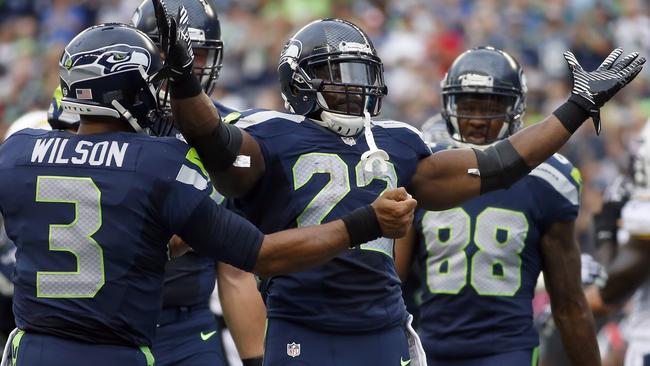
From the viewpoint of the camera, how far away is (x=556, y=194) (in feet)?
18.9

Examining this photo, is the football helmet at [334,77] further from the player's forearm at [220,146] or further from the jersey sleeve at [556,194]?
the jersey sleeve at [556,194]

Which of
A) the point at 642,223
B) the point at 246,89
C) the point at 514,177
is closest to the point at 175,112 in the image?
the point at 514,177

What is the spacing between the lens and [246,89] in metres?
14.6

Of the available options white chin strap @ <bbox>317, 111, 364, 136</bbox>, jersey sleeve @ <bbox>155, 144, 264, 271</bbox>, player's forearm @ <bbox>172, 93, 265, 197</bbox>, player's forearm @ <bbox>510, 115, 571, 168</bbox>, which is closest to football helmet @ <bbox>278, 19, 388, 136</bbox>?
white chin strap @ <bbox>317, 111, 364, 136</bbox>

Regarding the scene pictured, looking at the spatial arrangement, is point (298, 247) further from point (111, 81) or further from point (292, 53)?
point (292, 53)

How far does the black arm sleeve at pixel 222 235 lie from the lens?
418 centimetres

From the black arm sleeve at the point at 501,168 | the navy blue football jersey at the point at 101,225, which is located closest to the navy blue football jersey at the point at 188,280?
the black arm sleeve at the point at 501,168

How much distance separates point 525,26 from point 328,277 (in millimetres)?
10104

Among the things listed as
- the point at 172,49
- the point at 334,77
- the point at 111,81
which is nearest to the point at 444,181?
the point at 334,77

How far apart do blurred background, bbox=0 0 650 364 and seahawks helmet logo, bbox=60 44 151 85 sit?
856 centimetres

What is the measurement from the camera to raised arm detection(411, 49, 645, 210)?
4.95m

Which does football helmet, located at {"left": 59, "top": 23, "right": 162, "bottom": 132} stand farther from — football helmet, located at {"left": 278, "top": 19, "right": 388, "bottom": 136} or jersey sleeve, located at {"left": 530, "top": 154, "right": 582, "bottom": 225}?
jersey sleeve, located at {"left": 530, "top": 154, "right": 582, "bottom": 225}

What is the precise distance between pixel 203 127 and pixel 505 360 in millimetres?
2020

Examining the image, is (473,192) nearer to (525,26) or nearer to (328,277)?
(328,277)
